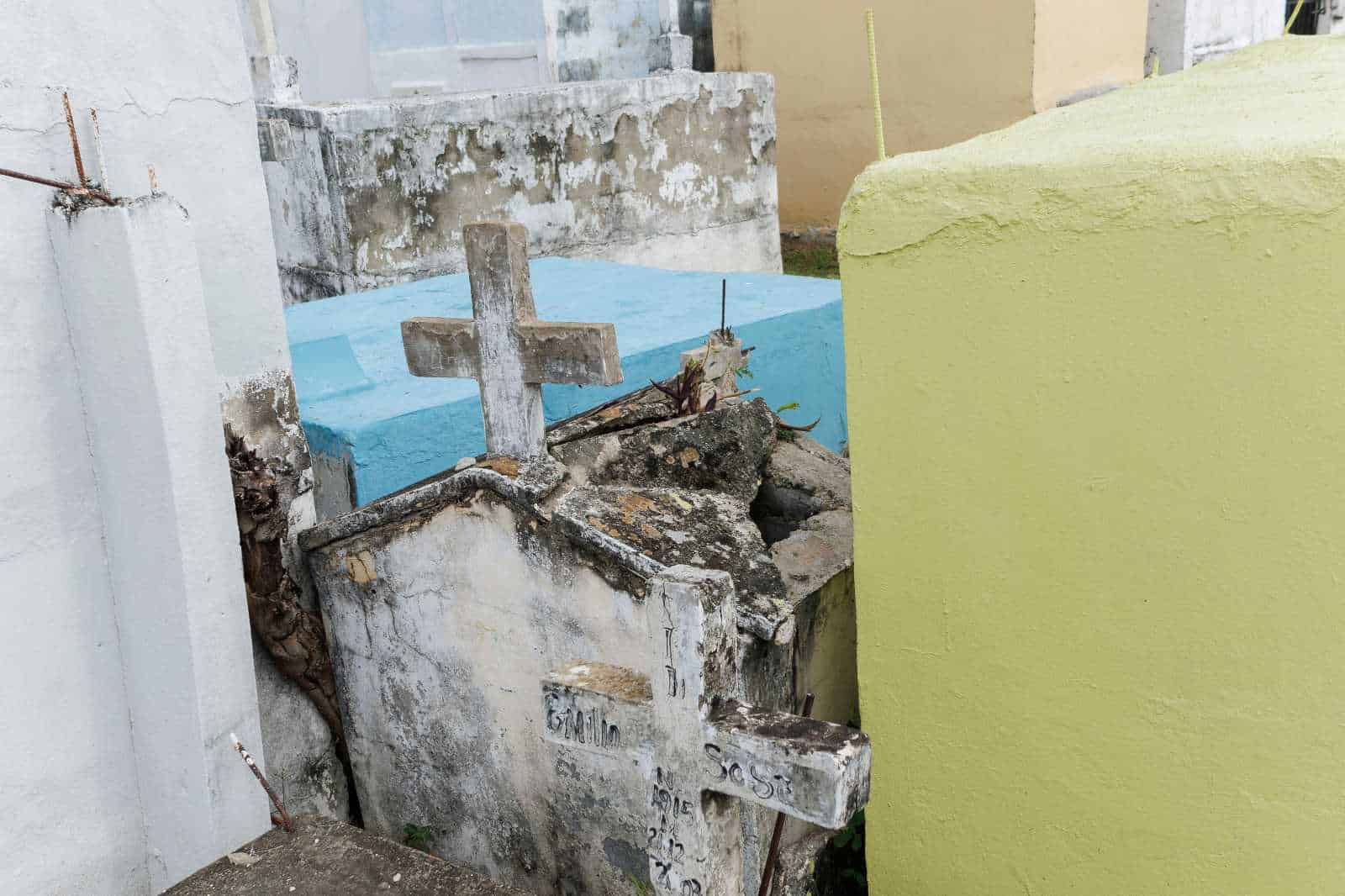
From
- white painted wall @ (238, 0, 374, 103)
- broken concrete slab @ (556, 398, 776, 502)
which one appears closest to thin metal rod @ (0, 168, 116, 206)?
broken concrete slab @ (556, 398, 776, 502)

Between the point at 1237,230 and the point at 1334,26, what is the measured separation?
49.2 ft

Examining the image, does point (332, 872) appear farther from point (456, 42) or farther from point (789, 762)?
point (456, 42)

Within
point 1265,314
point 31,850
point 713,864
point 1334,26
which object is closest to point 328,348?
point 31,850

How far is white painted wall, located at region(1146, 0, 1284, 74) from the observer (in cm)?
1248

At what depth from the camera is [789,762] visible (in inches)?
89.0

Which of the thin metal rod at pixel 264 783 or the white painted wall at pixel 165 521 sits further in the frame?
the thin metal rod at pixel 264 783

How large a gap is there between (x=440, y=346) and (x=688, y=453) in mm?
914

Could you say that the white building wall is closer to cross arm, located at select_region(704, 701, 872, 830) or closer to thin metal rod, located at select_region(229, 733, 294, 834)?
thin metal rod, located at select_region(229, 733, 294, 834)

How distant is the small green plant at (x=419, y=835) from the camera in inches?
156

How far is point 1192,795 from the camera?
290 centimetres

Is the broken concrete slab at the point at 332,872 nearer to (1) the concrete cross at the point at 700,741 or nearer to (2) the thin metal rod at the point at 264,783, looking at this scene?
(2) the thin metal rod at the point at 264,783


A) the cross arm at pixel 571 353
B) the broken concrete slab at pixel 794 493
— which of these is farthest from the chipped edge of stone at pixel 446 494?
the broken concrete slab at pixel 794 493

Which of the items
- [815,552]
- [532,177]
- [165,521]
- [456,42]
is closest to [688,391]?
[815,552]

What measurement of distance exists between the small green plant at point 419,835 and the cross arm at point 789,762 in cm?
185
